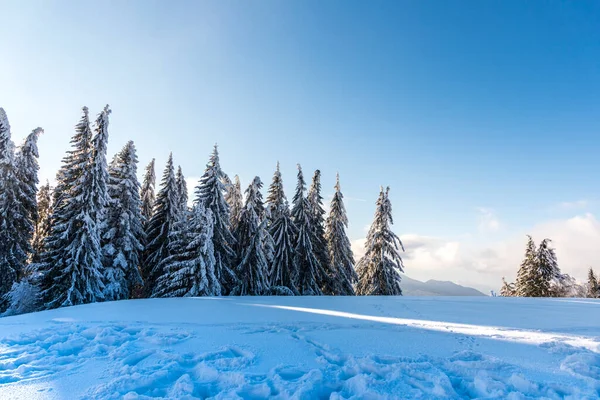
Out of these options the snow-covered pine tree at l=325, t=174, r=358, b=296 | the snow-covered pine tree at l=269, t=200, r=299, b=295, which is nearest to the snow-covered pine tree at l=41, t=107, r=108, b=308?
the snow-covered pine tree at l=269, t=200, r=299, b=295

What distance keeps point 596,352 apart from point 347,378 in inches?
158

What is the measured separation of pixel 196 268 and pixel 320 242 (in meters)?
10.1

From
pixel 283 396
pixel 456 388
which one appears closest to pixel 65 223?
pixel 283 396

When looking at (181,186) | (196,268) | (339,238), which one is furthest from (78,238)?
(339,238)

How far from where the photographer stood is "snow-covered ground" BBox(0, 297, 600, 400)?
3711mm

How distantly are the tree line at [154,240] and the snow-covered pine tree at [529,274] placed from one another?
11836mm

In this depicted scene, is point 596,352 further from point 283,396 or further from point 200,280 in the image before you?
point 200,280

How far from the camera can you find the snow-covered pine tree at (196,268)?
18594 mm

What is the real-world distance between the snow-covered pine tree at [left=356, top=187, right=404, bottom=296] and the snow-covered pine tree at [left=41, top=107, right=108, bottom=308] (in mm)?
18540

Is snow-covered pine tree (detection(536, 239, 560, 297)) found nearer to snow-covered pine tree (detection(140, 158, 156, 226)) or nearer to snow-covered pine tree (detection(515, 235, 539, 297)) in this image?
snow-covered pine tree (detection(515, 235, 539, 297))

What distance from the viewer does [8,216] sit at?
785 inches

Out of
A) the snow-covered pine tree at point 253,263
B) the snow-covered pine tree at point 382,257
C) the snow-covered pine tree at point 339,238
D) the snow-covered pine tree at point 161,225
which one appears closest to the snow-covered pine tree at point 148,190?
the snow-covered pine tree at point 161,225

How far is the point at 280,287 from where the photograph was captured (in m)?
21.2

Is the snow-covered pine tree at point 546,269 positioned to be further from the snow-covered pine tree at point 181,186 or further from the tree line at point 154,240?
the snow-covered pine tree at point 181,186
